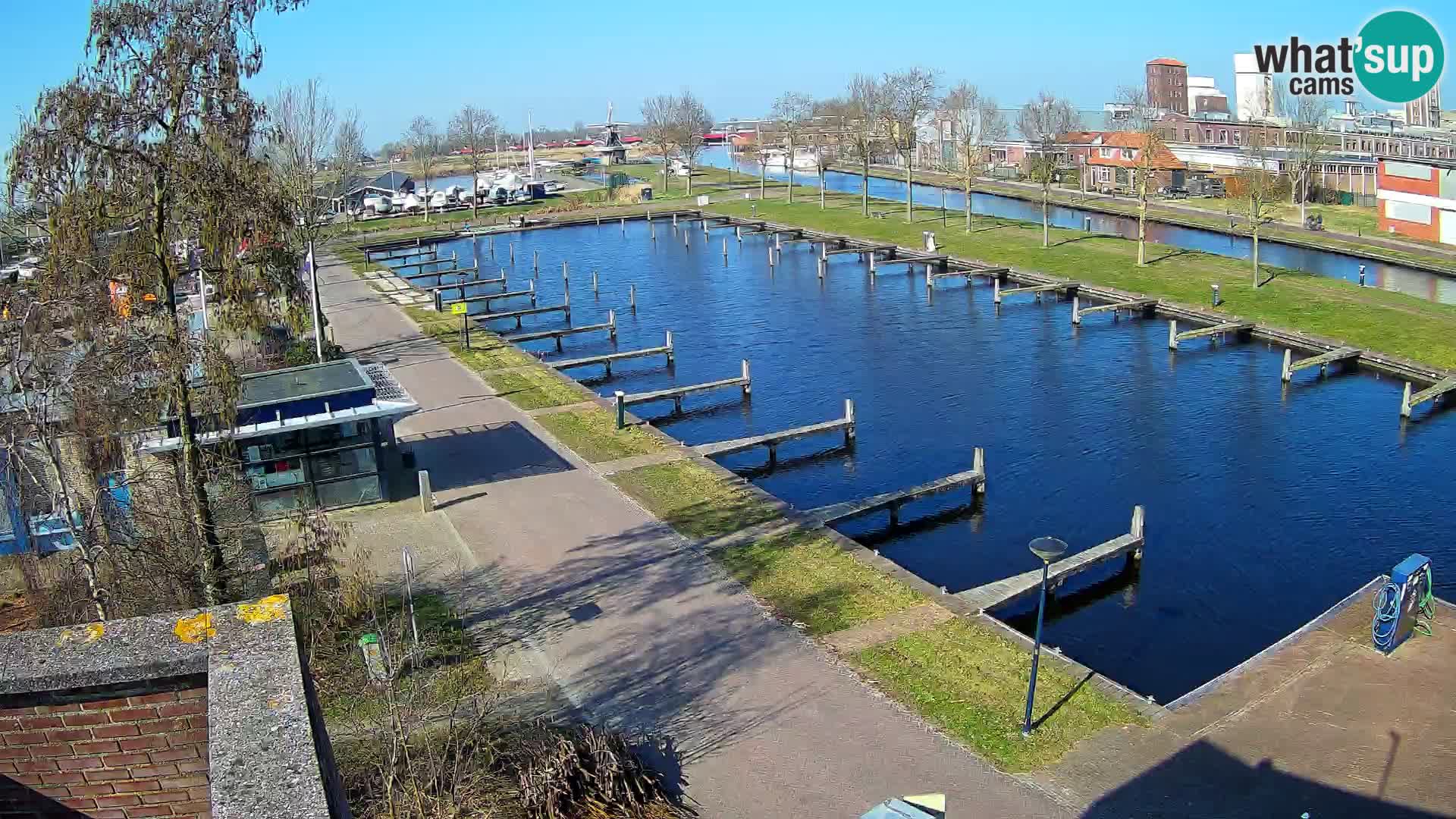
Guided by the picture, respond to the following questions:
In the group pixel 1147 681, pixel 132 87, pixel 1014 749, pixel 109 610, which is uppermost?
pixel 132 87

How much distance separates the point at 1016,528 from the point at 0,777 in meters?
23.1

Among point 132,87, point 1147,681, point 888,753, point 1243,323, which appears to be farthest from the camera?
point 1243,323

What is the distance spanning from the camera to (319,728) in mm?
6398

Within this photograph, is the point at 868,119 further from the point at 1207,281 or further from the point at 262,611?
the point at 262,611

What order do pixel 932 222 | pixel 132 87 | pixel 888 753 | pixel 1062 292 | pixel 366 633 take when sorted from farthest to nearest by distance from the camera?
pixel 932 222
pixel 1062 292
pixel 366 633
pixel 888 753
pixel 132 87

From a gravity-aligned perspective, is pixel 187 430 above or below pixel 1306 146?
below

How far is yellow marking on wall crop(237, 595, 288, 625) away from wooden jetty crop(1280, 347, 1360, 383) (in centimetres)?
3704

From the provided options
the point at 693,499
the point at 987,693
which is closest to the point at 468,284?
the point at 693,499

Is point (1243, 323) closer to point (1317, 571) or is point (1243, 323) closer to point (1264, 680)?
point (1317, 571)

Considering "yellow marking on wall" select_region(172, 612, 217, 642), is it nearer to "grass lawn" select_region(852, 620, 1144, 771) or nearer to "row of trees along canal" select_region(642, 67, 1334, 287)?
"grass lawn" select_region(852, 620, 1144, 771)

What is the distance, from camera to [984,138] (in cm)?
12088

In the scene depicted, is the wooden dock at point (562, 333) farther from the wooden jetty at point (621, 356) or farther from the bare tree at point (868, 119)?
the bare tree at point (868, 119)

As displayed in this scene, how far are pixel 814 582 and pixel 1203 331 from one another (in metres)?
28.1

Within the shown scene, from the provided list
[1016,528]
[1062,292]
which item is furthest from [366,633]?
[1062,292]
